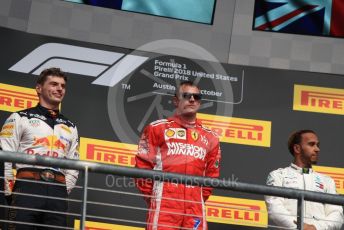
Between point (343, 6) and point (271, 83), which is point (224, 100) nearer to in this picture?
point (271, 83)

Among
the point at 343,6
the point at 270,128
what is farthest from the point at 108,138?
the point at 343,6

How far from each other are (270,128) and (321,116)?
1.43 ft

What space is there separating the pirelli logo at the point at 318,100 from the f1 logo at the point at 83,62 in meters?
1.26

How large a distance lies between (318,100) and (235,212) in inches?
45.8

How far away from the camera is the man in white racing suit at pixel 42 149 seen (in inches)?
184

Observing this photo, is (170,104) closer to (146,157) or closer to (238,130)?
(238,130)

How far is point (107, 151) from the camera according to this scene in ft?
21.0

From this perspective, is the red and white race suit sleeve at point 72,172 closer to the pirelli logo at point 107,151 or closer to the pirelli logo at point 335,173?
the pirelli logo at point 107,151

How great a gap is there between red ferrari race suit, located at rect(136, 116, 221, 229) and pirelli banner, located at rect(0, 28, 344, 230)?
1248 mm

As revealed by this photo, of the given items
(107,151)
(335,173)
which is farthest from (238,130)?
(107,151)

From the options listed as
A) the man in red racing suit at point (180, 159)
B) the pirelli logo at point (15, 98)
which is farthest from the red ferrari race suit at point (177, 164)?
the pirelli logo at point (15, 98)

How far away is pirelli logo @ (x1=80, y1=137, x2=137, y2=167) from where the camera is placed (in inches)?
249

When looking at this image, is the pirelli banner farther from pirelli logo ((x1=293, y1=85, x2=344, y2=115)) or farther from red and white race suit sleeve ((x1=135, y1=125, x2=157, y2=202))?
red and white race suit sleeve ((x1=135, y1=125, x2=157, y2=202))

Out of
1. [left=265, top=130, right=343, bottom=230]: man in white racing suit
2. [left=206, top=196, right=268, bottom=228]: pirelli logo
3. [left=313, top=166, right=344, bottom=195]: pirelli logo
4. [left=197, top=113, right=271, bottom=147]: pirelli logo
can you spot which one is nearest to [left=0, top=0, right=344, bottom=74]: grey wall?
[left=197, top=113, right=271, bottom=147]: pirelli logo
